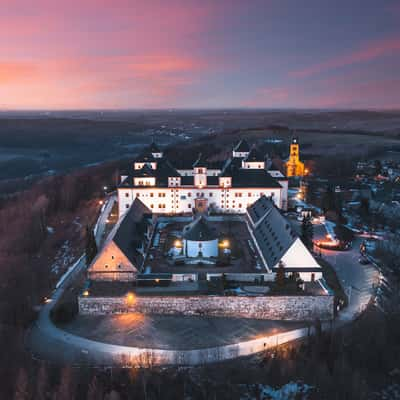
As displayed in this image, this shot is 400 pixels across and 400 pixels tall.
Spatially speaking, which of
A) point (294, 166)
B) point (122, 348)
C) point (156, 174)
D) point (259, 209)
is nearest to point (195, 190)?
point (156, 174)

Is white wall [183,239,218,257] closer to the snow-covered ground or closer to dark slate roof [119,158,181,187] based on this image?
the snow-covered ground

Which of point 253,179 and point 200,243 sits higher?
point 253,179

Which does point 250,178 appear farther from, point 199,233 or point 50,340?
point 50,340

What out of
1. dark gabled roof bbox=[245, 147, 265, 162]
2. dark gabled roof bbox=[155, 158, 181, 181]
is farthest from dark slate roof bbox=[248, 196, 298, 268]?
dark gabled roof bbox=[245, 147, 265, 162]

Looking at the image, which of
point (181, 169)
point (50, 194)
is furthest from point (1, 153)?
point (181, 169)

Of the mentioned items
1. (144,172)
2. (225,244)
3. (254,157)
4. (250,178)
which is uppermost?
(254,157)

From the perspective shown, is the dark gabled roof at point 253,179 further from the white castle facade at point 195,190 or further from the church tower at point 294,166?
the church tower at point 294,166

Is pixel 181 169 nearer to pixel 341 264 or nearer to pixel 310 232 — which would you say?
pixel 310 232

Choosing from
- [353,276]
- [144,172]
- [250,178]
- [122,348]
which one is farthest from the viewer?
[250,178]
